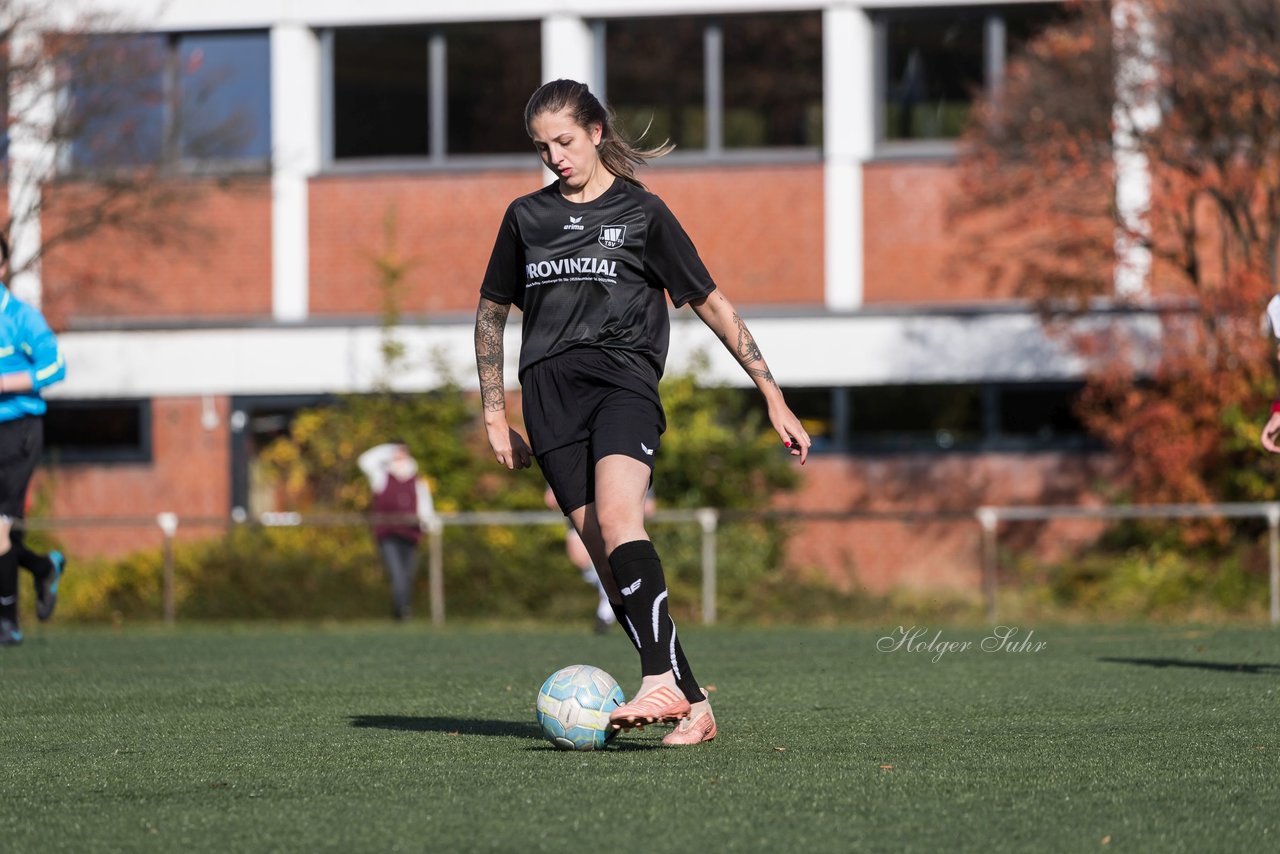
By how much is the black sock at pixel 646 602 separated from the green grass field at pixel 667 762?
0.30 metres

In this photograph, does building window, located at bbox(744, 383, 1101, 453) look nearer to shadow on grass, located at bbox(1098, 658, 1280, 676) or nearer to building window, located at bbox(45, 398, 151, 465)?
building window, located at bbox(45, 398, 151, 465)

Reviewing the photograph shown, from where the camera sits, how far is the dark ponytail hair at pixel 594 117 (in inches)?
263

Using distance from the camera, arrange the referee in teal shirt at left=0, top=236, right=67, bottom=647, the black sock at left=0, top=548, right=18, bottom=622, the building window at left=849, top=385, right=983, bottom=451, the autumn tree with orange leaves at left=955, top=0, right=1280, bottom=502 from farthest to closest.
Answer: the building window at left=849, top=385, right=983, bottom=451 → the autumn tree with orange leaves at left=955, top=0, right=1280, bottom=502 → the black sock at left=0, top=548, right=18, bottom=622 → the referee in teal shirt at left=0, top=236, right=67, bottom=647

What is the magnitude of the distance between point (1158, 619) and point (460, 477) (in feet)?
25.9

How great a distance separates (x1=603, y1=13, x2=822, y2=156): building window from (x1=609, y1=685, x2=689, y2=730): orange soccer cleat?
17.0 m

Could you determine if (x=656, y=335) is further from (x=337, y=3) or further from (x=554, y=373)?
(x=337, y=3)

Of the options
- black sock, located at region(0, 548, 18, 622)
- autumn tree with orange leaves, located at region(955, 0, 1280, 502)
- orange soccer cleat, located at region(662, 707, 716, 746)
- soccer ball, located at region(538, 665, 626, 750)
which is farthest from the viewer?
autumn tree with orange leaves, located at region(955, 0, 1280, 502)

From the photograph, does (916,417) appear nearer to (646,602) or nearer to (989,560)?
(989,560)

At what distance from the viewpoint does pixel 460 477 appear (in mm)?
22141

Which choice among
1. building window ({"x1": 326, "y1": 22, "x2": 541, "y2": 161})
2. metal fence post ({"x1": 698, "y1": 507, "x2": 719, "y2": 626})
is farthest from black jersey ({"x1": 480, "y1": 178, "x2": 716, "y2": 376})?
building window ({"x1": 326, "y1": 22, "x2": 541, "y2": 161})

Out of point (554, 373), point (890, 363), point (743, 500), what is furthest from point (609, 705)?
point (890, 363)

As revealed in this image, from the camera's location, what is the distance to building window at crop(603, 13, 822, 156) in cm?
2308

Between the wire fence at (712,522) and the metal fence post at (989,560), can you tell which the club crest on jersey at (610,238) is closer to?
the wire fence at (712,522)

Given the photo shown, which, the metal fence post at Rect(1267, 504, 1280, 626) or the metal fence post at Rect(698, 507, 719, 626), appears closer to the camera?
the metal fence post at Rect(1267, 504, 1280, 626)
